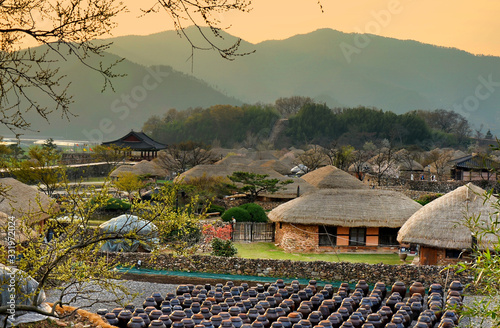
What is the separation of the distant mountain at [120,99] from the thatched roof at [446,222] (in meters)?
142

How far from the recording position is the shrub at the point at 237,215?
29919mm

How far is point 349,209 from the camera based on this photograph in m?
28.1

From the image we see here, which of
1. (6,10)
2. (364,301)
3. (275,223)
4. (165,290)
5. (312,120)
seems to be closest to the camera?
(6,10)

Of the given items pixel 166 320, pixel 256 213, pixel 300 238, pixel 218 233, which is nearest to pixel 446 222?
pixel 300 238

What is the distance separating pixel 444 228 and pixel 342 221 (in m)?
5.13

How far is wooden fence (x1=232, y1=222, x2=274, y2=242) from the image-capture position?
29.3 meters

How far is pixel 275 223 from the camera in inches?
1184

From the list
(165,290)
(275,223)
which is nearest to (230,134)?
(275,223)

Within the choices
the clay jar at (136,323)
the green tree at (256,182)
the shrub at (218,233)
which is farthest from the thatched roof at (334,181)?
the clay jar at (136,323)

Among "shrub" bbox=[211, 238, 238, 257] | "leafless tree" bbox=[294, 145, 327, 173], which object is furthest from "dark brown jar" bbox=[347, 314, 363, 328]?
"leafless tree" bbox=[294, 145, 327, 173]

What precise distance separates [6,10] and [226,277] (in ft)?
56.1

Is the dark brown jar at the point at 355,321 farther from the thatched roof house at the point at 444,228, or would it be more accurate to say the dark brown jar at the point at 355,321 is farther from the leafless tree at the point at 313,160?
the leafless tree at the point at 313,160

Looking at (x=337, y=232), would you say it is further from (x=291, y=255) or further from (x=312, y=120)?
(x=312, y=120)

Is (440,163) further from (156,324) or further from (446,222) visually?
(156,324)
